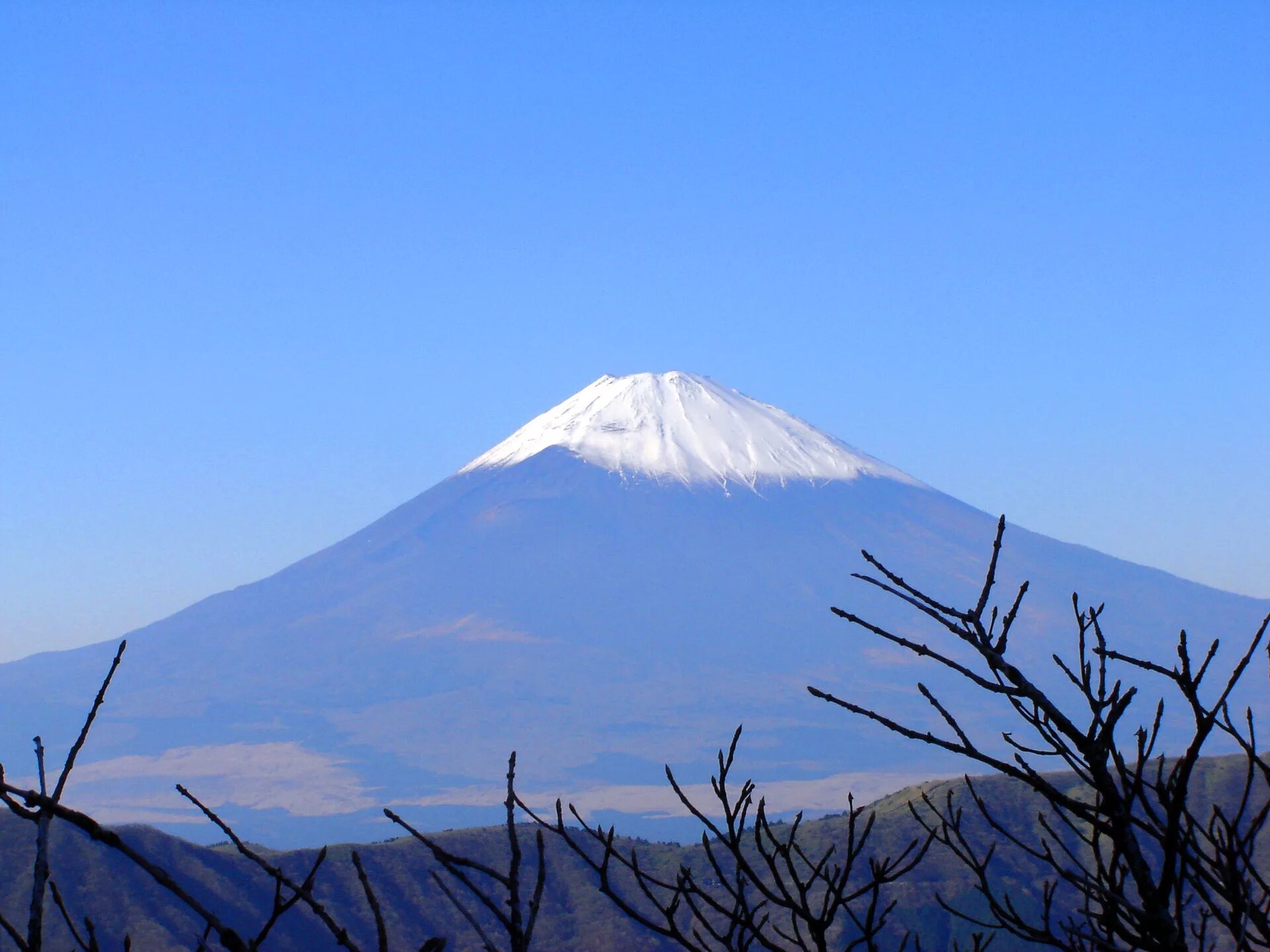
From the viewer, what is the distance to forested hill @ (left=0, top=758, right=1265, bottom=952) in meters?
54.2

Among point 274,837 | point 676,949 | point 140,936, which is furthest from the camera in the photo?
point 274,837

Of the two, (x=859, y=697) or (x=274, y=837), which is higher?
(x=859, y=697)

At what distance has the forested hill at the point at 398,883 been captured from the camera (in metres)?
54.2

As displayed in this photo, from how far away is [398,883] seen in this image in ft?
202

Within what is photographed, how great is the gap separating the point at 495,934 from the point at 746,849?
1034cm

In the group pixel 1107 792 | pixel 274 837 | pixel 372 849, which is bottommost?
pixel 274 837

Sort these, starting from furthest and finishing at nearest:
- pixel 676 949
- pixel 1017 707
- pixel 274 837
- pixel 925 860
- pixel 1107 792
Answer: pixel 274 837 < pixel 925 860 < pixel 676 949 < pixel 1017 707 < pixel 1107 792

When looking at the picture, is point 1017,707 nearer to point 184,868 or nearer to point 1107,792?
point 1107,792

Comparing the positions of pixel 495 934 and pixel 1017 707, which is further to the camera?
pixel 495 934

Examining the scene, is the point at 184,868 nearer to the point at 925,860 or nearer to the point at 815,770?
the point at 925,860

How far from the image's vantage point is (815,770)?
190500 millimetres

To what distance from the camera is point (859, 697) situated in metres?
185

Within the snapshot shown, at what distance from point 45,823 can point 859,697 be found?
186498mm

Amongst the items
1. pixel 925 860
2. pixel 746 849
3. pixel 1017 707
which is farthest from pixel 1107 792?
pixel 925 860
